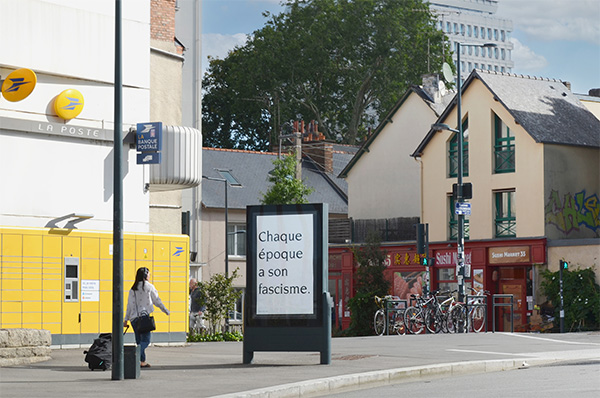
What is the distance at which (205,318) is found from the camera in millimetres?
29156

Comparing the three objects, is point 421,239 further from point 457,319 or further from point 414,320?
point 457,319

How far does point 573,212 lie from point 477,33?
147 meters

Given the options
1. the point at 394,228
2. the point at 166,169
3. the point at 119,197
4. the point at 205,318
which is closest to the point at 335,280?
the point at 394,228

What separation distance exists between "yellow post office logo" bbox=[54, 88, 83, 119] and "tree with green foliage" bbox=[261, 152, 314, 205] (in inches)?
1122

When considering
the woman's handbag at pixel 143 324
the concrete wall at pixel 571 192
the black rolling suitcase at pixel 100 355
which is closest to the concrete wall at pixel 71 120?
the woman's handbag at pixel 143 324

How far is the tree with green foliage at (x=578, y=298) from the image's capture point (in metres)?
37.6

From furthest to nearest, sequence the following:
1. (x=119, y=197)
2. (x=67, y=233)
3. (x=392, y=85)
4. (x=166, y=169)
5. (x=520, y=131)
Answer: (x=392, y=85)
(x=520, y=131)
(x=166, y=169)
(x=67, y=233)
(x=119, y=197)

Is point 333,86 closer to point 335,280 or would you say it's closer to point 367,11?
point 367,11

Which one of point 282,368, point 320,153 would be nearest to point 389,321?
point 282,368

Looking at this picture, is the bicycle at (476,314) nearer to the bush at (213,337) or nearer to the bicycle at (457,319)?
the bicycle at (457,319)

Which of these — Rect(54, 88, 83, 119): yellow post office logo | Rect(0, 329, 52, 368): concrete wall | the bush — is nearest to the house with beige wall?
the bush

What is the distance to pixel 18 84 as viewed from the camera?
2017 cm

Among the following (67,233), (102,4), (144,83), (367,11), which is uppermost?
(367,11)

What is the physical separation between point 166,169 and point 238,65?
155ft
